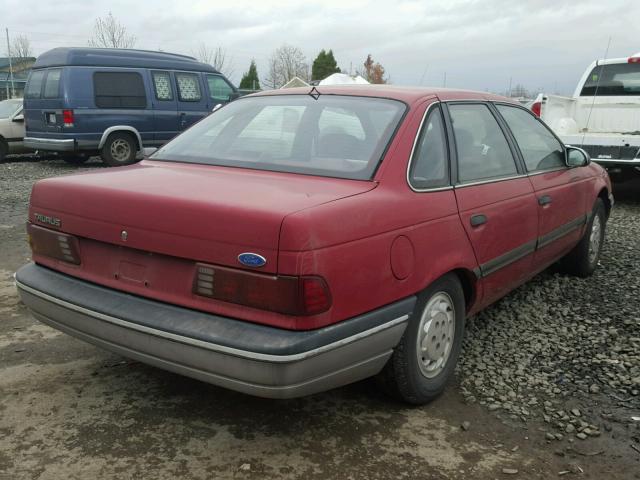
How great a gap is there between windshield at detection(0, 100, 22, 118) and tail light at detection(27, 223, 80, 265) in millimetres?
12344

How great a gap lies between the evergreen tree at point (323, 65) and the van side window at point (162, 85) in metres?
31.1

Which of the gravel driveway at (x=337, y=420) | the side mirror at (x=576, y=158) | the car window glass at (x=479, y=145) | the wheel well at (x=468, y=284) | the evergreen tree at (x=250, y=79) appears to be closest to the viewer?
the gravel driveway at (x=337, y=420)

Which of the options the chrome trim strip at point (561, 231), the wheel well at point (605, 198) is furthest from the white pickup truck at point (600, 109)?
the chrome trim strip at point (561, 231)

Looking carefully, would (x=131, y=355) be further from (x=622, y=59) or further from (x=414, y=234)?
(x=622, y=59)

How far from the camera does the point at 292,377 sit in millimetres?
2377

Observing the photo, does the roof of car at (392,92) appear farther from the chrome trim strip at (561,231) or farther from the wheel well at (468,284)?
the chrome trim strip at (561,231)

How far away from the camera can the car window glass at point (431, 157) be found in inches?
120

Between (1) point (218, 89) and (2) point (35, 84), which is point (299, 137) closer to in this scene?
(2) point (35, 84)

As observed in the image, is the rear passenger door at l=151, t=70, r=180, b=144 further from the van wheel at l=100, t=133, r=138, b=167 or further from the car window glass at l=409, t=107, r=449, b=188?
the car window glass at l=409, t=107, r=449, b=188

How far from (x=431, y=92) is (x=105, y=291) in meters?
2.01

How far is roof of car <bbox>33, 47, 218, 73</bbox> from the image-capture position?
11.9 metres

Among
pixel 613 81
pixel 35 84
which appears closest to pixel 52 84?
pixel 35 84

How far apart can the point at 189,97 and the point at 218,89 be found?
879 mm

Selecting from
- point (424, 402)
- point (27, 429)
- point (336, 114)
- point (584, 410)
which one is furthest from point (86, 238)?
point (584, 410)
